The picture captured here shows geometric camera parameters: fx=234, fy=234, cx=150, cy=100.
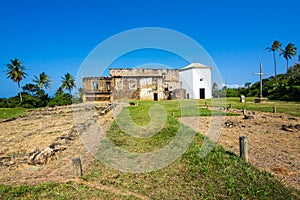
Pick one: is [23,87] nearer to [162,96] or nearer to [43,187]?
[162,96]

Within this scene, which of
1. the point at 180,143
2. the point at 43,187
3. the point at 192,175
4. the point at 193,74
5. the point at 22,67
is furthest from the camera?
the point at 22,67

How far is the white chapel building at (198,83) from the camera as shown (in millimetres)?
38781

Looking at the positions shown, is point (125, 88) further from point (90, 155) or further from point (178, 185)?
point (178, 185)

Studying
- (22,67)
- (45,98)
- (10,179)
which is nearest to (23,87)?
(22,67)

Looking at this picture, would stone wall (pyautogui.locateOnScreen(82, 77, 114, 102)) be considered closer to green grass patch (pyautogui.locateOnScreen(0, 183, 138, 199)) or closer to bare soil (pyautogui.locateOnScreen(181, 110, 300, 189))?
bare soil (pyautogui.locateOnScreen(181, 110, 300, 189))

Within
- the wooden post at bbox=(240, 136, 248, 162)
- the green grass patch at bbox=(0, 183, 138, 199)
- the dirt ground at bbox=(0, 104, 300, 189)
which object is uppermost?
the wooden post at bbox=(240, 136, 248, 162)

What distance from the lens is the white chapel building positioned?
38.8 meters

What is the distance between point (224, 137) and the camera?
796 cm

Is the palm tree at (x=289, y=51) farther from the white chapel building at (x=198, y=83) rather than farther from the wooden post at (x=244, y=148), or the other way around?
the wooden post at (x=244, y=148)

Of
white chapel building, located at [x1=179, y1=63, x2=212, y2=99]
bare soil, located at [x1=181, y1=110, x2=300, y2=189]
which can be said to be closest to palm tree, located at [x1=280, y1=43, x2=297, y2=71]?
white chapel building, located at [x1=179, y1=63, x2=212, y2=99]

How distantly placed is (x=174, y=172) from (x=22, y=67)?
158 feet

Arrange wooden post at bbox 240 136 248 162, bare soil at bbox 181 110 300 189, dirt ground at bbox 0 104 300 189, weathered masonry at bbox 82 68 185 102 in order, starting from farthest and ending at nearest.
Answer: weathered masonry at bbox 82 68 185 102
wooden post at bbox 240 136 248 162
dirt ground at bbox 0 104 300 189
bare soil at bbox 181 110 300 189

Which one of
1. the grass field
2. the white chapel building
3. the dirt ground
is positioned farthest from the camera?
the white chapel building

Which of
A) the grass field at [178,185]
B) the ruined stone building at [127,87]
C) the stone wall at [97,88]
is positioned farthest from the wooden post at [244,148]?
the stone wall at [97,88]
